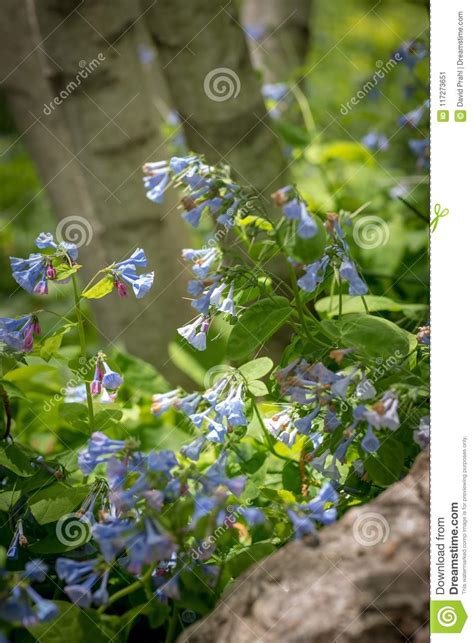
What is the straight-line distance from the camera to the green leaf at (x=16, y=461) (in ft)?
3.80

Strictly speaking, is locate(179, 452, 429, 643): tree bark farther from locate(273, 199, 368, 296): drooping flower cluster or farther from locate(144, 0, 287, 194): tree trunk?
locate(144, 0, 287, 194): tree trunk

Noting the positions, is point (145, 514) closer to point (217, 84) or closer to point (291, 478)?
point (291, 478)

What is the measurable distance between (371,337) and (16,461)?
624 millimetres

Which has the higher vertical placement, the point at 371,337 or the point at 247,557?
the point at 371,337

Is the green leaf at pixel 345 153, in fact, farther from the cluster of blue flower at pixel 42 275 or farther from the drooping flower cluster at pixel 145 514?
the drooping flower cluster at pixel 145 514

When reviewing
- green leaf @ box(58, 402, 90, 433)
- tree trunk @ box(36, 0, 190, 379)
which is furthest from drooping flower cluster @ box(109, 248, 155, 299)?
tree trunk @ box(36, 0, 190, 379)

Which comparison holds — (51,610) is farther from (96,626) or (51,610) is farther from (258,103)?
(258,103)

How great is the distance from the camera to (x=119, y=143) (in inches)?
79.0

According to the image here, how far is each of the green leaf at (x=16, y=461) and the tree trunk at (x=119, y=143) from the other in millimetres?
980

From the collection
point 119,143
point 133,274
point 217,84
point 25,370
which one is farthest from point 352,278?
point 119,143

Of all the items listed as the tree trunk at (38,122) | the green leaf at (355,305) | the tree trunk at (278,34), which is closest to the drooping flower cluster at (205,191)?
the green leaf at (355,305)
